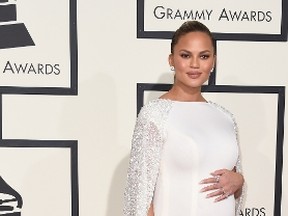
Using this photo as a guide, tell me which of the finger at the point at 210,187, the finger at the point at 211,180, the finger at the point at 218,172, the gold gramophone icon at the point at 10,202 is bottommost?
the gold gramophone icon at the point at 10,202

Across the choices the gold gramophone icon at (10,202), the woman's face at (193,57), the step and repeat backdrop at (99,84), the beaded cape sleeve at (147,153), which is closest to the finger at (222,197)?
the beaded cape sleeve at (147,153)

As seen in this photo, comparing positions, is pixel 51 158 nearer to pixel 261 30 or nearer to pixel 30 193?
pixel 30 193

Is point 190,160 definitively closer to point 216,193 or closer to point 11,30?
point 216,193

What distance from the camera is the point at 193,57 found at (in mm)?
1195

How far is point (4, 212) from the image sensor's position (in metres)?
1.68

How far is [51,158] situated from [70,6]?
563mm

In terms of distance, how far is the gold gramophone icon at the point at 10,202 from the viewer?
167 centimetres

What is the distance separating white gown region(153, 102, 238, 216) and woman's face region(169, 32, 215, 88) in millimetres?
80

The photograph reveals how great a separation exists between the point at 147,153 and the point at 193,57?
284 mm

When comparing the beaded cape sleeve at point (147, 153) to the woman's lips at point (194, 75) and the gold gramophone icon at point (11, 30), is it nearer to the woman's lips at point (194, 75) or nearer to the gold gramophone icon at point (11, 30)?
the woman's lips at point (194, 75)

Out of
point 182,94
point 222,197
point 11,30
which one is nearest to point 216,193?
point 222,197

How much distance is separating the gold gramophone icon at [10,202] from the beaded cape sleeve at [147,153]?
2.06 ft

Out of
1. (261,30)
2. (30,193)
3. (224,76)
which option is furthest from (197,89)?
Answer: (30,193)

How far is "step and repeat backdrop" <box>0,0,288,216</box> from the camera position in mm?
1622
